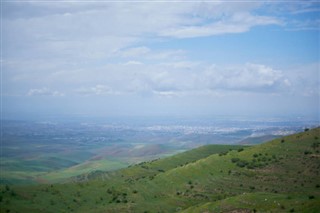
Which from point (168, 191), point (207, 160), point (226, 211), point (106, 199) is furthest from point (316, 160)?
point (106, 199)

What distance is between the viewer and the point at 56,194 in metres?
75.2

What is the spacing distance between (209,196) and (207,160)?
26652mm

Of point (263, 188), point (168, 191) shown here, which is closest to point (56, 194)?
point (168, 191)

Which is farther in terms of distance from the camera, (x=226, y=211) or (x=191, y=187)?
(x=191, y=187)

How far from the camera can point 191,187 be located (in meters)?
82.4

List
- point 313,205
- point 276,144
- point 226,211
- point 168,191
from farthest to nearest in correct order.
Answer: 1. point 276,144
2. point 168,191
3. point 226,211
4. point 313,205

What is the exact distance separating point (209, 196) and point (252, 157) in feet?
91.2

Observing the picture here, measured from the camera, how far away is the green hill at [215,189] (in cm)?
5850

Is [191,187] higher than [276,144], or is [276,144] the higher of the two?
[276,144]

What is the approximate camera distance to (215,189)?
79750mm

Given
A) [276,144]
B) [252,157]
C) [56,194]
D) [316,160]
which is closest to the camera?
[56,194]

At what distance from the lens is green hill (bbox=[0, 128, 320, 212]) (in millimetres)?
58500

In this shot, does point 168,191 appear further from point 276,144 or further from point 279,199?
point 276,144

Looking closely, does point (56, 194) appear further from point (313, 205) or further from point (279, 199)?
point (313, 205)
